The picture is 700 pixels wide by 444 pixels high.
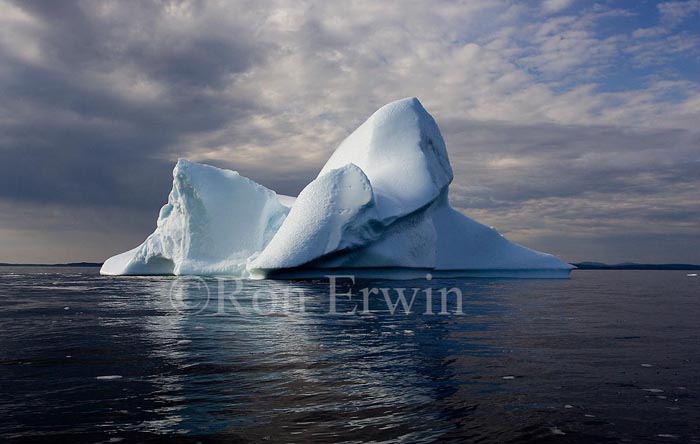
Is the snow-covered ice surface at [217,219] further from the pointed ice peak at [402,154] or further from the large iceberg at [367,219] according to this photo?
the pointed ice peak at [402,154]

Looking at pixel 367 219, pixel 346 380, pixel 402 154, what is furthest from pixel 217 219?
pixel 346 380

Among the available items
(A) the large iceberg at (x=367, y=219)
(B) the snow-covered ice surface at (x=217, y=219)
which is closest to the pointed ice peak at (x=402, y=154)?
(A) the large iceberg at (x=367, y=219)

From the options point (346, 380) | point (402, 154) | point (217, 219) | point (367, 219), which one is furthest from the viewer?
point (217, 219)

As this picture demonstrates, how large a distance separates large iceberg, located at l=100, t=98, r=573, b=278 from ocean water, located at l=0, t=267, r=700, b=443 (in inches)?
460

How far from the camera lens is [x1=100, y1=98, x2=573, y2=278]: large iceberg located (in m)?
21.7

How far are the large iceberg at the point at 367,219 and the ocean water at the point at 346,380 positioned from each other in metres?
11.7

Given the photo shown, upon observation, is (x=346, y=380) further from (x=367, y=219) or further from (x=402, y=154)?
(x=402, y=154)

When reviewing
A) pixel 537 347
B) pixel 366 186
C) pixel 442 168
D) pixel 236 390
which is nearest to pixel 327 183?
pixel 366 186

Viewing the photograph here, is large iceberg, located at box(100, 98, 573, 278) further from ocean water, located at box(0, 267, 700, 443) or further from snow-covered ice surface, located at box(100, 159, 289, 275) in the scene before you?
ocean water, located at box(0, 267, 700, 443)

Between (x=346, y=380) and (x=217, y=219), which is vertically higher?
(x=217, y=219)

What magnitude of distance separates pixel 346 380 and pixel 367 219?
1604 cm

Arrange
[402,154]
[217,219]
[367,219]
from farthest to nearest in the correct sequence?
[217,219] < [402,154] < [367,219]

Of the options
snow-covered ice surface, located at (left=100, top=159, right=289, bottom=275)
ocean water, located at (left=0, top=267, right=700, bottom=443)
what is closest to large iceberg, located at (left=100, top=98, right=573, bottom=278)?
snow-covered ice surface, located at (left=100, top=159, right=289, bottom=275)

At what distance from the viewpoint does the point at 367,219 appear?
21078 millimetres
